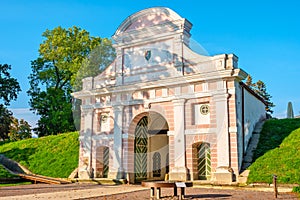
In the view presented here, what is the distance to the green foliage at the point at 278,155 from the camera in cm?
1247

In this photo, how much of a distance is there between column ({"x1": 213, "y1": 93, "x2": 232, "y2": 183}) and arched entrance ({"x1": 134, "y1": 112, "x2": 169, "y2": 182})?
13.2ft

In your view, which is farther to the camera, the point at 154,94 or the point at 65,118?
the point at 65,118

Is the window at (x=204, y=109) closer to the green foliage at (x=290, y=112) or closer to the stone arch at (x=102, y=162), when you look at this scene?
the stone arch at (x=102, y=162)

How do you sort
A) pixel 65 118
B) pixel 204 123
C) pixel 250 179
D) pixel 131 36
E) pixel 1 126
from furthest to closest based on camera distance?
pixel 1 126 → pixel 65 118 → pixel 131 36 → pixel 204 123 → pixel 250 179

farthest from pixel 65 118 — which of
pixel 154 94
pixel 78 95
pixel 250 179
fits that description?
pixel 250 179

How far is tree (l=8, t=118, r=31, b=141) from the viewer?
4262cm

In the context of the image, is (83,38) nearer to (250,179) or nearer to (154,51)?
(154,51)

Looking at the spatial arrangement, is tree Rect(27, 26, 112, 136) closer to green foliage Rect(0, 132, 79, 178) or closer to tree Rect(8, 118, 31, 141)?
green foliage Rect(0, 132, 79, 178)

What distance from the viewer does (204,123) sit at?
14875 millimetres

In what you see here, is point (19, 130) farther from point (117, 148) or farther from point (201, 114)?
point (201, 114)

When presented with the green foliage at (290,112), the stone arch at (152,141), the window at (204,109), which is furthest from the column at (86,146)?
the green foliage at (290,112)

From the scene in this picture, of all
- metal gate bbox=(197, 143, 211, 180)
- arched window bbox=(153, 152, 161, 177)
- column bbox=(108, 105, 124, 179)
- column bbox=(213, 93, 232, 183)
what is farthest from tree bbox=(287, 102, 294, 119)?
column bbox=(108, 105, 124, 179)

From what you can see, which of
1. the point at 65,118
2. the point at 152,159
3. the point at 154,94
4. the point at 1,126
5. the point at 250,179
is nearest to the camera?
the point at 250,179

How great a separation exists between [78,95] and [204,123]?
8164 millimetres
